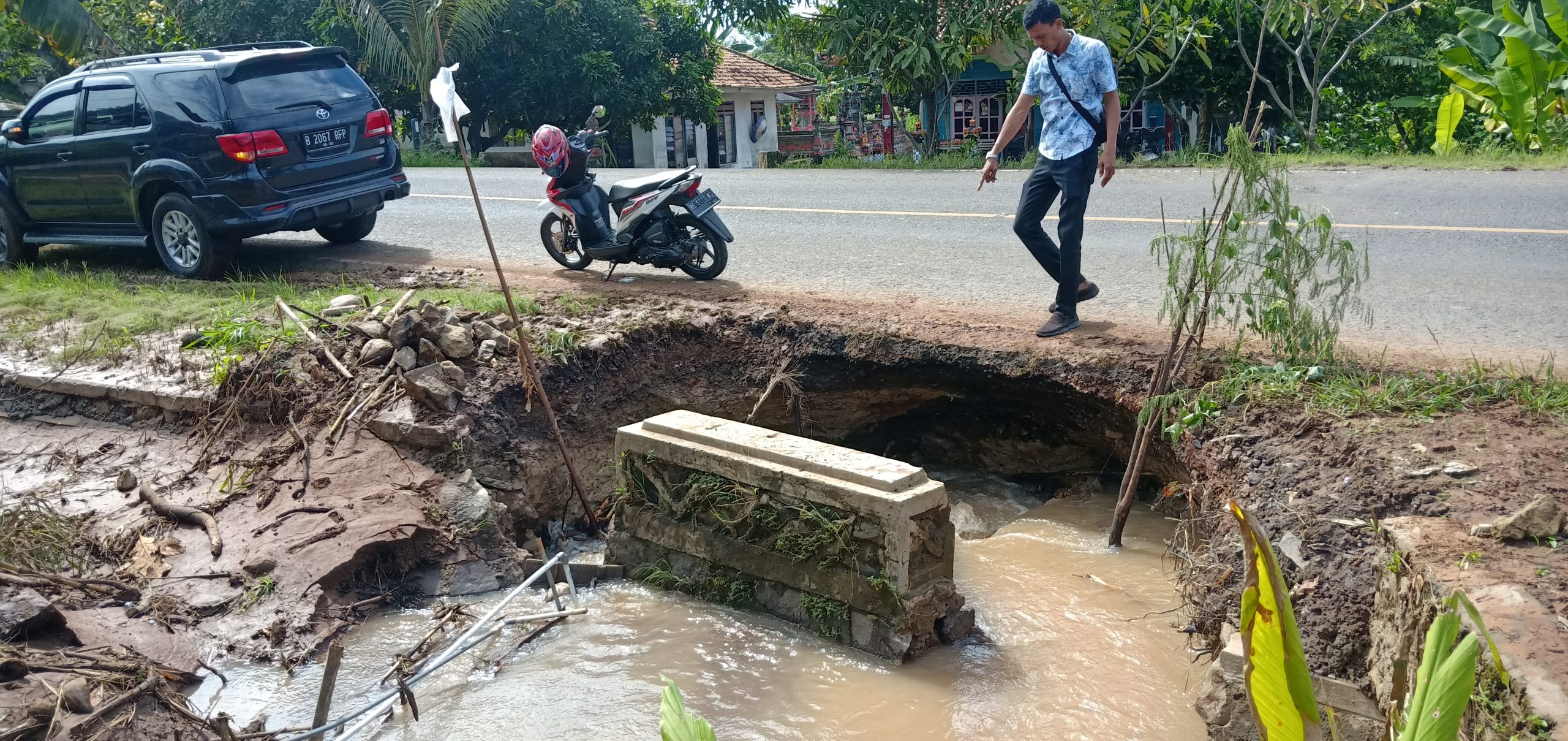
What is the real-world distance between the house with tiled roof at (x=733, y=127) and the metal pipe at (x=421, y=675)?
82.7ft

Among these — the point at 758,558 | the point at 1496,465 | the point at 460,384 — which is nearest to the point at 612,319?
the point at 460,384

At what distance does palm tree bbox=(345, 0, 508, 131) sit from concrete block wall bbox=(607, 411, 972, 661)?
17788mm

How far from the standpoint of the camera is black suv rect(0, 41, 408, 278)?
26.5ft

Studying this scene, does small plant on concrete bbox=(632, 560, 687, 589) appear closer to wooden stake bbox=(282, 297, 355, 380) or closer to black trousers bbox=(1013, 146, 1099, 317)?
wooden stake bbox=(282, 297, 355, 380)

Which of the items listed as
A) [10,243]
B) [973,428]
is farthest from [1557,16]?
[10,243]

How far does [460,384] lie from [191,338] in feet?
6.91

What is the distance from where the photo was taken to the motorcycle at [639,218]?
7.54 metres

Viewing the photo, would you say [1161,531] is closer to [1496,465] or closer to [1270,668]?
[1496,465]

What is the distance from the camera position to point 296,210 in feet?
27.3

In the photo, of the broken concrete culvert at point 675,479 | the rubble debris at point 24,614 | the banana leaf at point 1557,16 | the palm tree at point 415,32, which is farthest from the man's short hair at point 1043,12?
the palm tree at point 415,32

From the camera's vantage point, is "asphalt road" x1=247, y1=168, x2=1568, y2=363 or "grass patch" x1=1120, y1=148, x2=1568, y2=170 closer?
"asphalt road" x1=247, y1=168, x2=1568, y2=363

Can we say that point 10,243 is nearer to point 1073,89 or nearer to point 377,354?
point 377,354

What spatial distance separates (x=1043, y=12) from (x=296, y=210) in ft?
19.4

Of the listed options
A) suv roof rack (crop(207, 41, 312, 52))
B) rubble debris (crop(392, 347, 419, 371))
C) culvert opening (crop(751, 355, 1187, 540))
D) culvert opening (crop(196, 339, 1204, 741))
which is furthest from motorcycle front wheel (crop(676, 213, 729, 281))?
suv roof rack (crop(207, 41, 312, 52))
